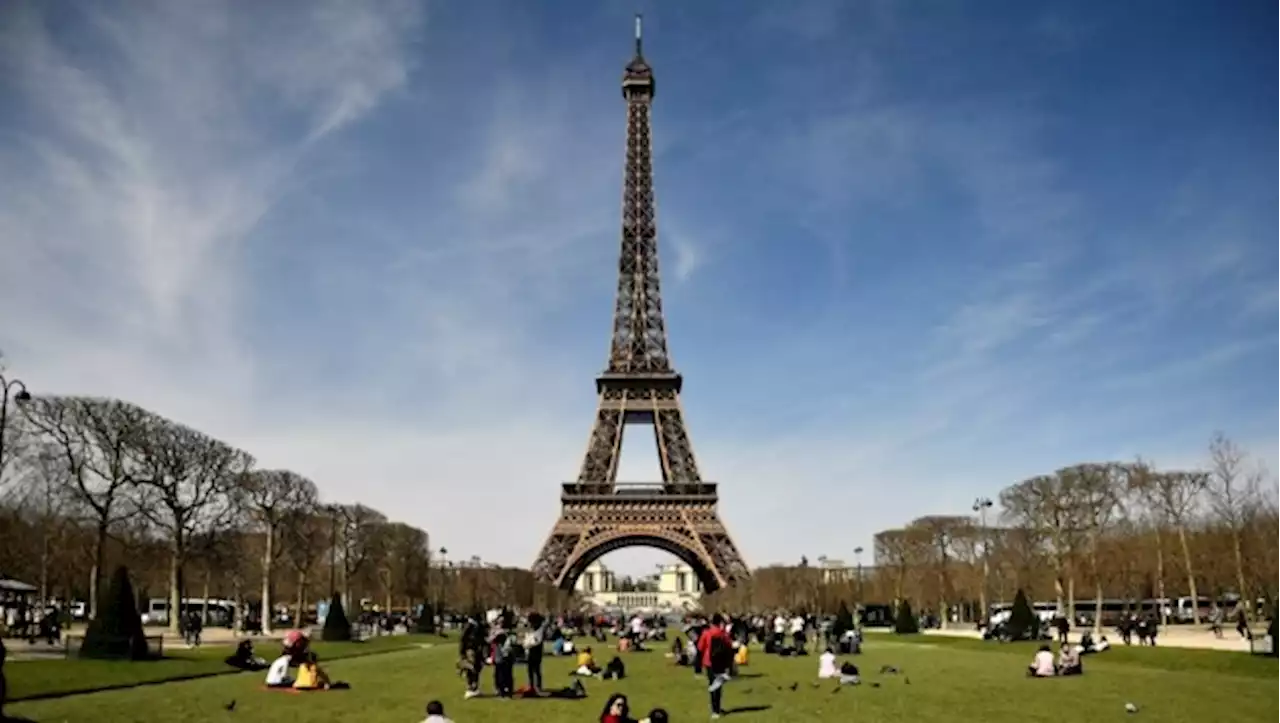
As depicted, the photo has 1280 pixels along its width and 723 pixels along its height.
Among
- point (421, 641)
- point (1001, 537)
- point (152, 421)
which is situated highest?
point (152, 421)

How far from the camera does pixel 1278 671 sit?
30562 millimetres

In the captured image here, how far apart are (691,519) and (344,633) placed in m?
39.3

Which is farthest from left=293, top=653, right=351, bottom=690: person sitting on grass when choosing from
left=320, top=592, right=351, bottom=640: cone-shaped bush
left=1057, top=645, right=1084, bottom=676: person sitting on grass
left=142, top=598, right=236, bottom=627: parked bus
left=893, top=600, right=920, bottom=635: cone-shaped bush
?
left=142, top=598, right=236, bottom=627: parked bus

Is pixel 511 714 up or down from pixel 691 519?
down

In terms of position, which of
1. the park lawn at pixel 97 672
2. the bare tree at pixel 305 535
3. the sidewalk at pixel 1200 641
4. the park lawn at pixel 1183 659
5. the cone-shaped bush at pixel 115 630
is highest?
the bare tree at pixel 305 535

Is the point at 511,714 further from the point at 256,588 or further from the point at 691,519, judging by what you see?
Result: the point at 256,588

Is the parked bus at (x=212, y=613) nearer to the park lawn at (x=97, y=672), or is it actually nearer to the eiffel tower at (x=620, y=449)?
the eiffel tower at (x=620, y=449)

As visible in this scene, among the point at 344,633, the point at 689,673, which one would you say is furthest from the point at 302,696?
the point at 344,633

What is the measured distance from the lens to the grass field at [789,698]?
19.8 meters

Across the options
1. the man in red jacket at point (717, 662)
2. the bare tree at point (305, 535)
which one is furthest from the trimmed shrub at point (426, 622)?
the man in red jacket at point (717, 662)

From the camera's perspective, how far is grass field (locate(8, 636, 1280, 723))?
19.8 m

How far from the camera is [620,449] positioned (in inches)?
3839

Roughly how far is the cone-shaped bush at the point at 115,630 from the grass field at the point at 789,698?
3852mm

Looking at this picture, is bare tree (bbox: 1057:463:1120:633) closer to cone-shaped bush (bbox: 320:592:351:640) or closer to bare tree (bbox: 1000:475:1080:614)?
bare tree (bbox: 1000:475:1080:614)
